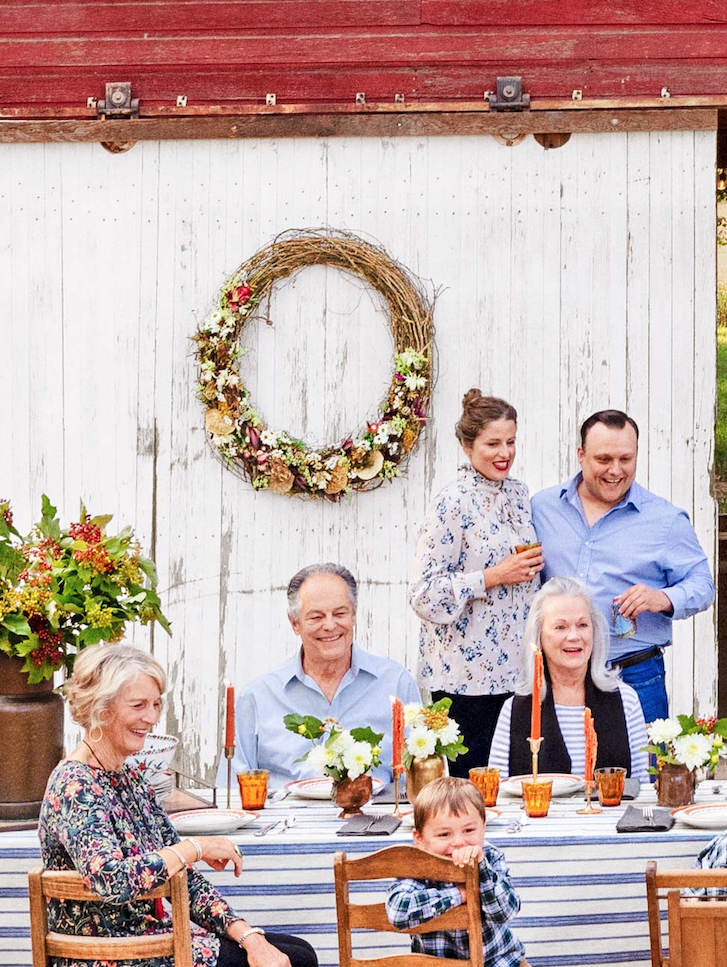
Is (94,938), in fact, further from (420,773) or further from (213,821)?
(420,773)

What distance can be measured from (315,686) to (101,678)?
1376mm

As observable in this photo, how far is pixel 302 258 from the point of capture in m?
6.35

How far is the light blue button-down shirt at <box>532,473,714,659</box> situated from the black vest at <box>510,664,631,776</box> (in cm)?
70

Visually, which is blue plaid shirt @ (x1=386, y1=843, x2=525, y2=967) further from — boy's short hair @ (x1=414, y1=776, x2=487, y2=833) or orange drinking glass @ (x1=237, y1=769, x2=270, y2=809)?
orange drinking glass @ (x1=237, y1=769, x2=270, y2=809)

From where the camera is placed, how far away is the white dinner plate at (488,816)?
360 centimetres

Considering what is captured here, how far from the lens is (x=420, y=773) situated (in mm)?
3713

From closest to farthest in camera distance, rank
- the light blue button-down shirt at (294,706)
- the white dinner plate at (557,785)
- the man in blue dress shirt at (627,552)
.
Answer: the white dinner plate at (557,785)
the light blue button-down shirt at (294,706)
the man in blue dress shirt at (627,552)

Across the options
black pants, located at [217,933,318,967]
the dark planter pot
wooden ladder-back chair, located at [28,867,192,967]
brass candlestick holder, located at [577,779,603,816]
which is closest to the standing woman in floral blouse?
brass candlestick holder, located at [577,779,603,816]

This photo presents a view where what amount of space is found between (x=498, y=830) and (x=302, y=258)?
3452 mm

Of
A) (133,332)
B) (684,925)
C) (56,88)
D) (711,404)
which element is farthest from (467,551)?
(56,88)

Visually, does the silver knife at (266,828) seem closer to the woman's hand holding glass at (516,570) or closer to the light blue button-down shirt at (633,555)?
the woman's hand holding glass at (516,570)

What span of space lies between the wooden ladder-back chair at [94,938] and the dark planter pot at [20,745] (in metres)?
0.76

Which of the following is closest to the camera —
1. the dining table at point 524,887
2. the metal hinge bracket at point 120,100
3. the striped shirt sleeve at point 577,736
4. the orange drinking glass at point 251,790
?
the dining table at point 524,887

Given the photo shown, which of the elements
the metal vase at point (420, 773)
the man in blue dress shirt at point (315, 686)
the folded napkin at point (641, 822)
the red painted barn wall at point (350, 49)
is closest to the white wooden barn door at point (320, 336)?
the red painted barn wall at point (350, 49)
